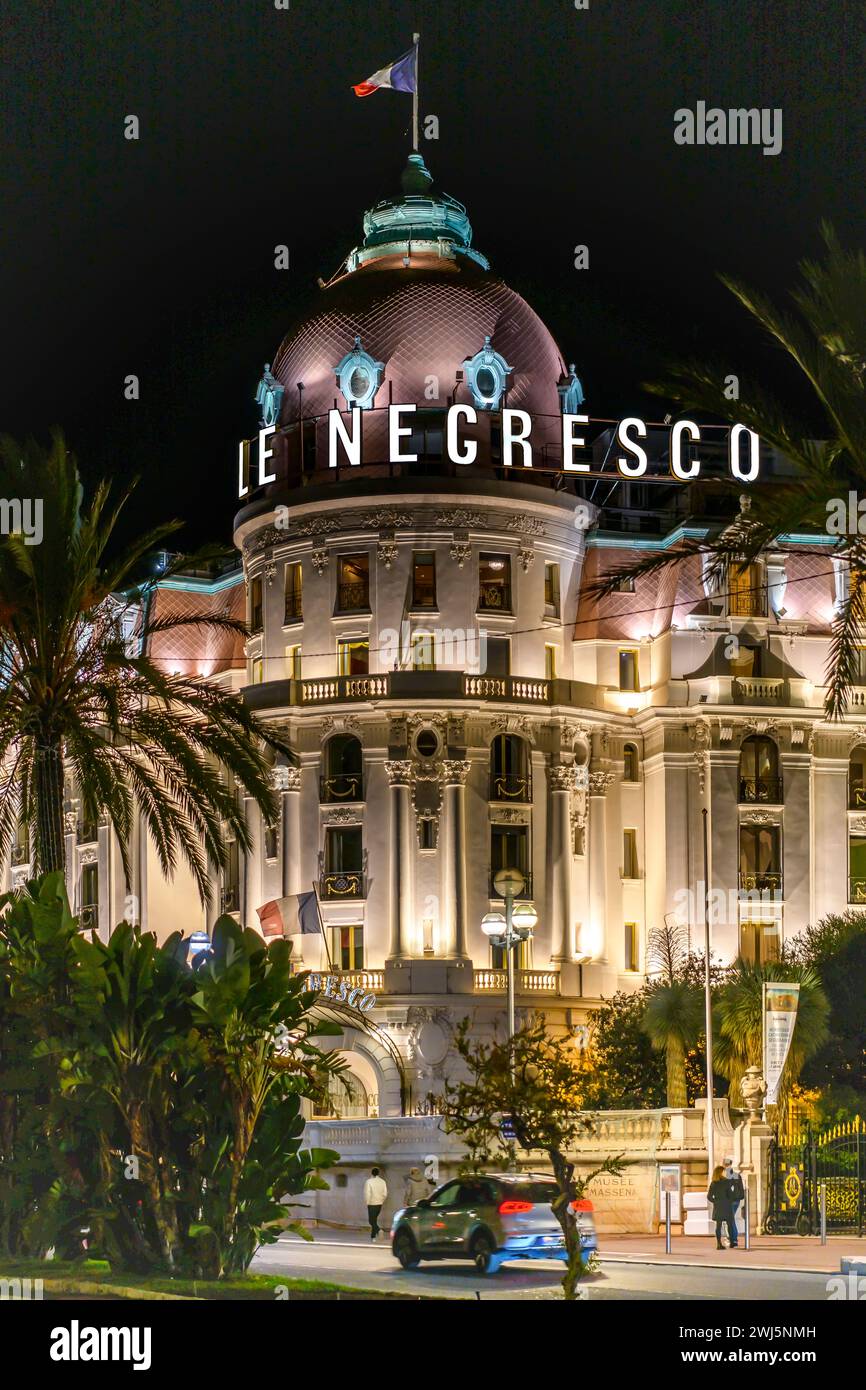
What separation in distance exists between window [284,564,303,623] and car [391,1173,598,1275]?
1812 inches

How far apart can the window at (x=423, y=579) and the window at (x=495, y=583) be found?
1.48m

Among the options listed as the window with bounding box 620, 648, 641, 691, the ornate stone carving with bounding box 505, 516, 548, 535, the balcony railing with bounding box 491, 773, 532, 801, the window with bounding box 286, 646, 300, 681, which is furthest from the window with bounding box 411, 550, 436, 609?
the window with bounding box 620, 648, 641, 691

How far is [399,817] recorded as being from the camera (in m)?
82.5

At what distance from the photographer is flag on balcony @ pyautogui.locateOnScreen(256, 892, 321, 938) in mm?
79750

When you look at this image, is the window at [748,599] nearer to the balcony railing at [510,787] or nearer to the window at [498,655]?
the window at [498,655]

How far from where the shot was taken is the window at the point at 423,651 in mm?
84125

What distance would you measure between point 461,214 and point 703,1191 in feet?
135

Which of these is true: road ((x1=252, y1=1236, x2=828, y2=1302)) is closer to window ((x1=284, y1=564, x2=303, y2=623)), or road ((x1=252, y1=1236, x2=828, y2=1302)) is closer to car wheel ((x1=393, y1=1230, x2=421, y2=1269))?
car wheel ((x1=393, y1=1230, x2=421, y2=1269))

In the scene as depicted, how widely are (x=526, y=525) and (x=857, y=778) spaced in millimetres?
13394

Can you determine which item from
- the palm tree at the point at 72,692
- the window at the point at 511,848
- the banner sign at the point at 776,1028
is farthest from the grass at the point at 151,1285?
the window at the point at 511,848

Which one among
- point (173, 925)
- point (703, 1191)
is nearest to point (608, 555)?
point (173, 925)

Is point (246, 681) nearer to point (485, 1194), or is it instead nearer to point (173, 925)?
point (173, 925)

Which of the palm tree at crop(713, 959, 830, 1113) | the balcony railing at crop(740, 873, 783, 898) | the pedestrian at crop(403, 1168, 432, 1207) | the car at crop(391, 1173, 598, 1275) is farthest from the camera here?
the balcony railing at crop(740, 873, 783, 898)

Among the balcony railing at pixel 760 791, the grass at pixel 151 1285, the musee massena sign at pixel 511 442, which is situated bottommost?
the grass at pixel 151 1285
